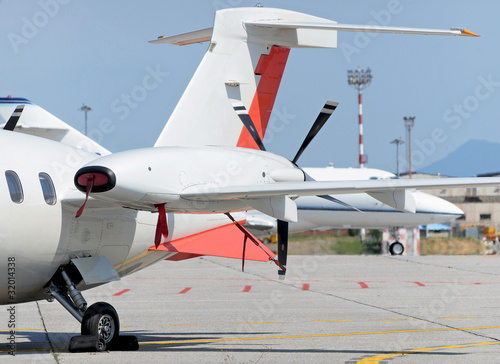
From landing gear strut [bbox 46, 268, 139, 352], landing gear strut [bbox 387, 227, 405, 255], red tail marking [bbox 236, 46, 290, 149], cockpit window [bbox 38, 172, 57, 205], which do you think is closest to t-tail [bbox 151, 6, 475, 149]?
red tail marking [bbox 236, 46, 290, 149]

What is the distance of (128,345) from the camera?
12172 mm

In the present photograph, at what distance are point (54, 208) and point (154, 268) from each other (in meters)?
22.0

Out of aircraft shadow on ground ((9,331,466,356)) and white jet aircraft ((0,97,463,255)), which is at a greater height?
white jet aircraft ((0,97,463,255))

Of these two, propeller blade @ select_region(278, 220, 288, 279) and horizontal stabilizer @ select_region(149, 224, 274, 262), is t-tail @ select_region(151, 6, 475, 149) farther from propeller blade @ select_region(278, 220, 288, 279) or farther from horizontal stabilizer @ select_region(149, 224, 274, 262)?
propeller blade @ select_region(278, 220, 288, 279)

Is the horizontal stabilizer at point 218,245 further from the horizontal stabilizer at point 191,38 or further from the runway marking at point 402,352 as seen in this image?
the horizontal stabilizer at point 191,38

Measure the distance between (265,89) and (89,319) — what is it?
236 inches

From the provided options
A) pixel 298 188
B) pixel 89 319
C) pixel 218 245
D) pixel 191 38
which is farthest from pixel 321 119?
pixel 89 319

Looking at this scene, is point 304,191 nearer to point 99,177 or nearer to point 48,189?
point 99,177

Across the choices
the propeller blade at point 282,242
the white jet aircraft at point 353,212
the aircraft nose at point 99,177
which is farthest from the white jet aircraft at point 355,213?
the aircraft nose at point 99,177

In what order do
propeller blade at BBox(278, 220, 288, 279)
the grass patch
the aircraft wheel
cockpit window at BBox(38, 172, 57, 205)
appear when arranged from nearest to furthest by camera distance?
1. cockpit window at BBox(38, 172, 57, 205)
2. propeller blade at BBox(278, 220, 288, 279)
3. the aircraft wheel
4. the grass patch

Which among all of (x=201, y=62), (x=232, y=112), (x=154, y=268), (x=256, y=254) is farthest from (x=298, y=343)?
(x=154, y=268)

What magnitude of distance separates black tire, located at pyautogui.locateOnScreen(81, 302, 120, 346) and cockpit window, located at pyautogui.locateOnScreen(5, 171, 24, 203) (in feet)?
6.72

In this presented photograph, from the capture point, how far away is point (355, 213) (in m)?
37.4

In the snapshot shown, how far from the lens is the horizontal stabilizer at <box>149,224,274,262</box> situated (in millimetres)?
13812
